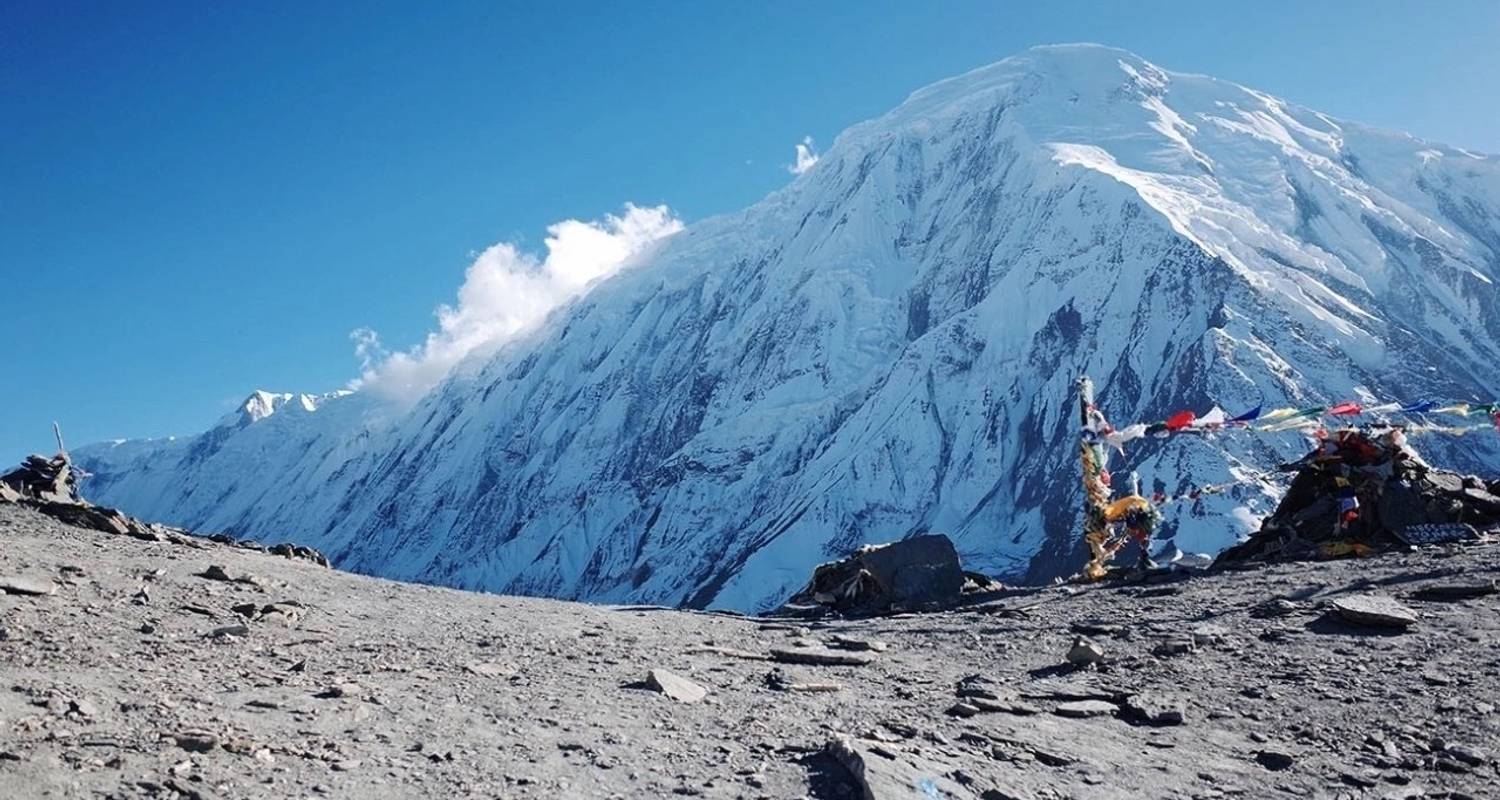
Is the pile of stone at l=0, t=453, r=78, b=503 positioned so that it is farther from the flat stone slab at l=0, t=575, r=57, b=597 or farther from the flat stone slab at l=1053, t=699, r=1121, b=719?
the flat stone slab at l=1053, t=699, r=1121, b=719

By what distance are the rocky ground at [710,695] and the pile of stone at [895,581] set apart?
143 inches

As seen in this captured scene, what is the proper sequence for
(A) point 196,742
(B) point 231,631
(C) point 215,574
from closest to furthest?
(A) point 196,742, (B) point 231,631, (C) point 215,574

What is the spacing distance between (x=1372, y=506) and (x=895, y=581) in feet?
31.7

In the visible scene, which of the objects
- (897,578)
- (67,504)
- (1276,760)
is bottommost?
(1276,760)

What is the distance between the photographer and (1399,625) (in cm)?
1247

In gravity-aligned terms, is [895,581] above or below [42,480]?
below

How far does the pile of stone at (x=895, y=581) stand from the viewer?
63.3 feet

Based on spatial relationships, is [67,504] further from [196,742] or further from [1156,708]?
[1156,708]

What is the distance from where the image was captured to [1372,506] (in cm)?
2008

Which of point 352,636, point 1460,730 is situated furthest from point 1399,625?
point 352,636

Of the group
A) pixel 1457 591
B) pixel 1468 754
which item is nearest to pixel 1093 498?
pixel 1457 591

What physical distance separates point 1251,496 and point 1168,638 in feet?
403

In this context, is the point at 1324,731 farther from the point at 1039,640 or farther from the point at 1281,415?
the point at 1281,415

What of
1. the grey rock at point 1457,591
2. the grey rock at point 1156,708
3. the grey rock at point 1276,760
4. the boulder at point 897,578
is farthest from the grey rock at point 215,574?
the grey rock at point 1457,591
